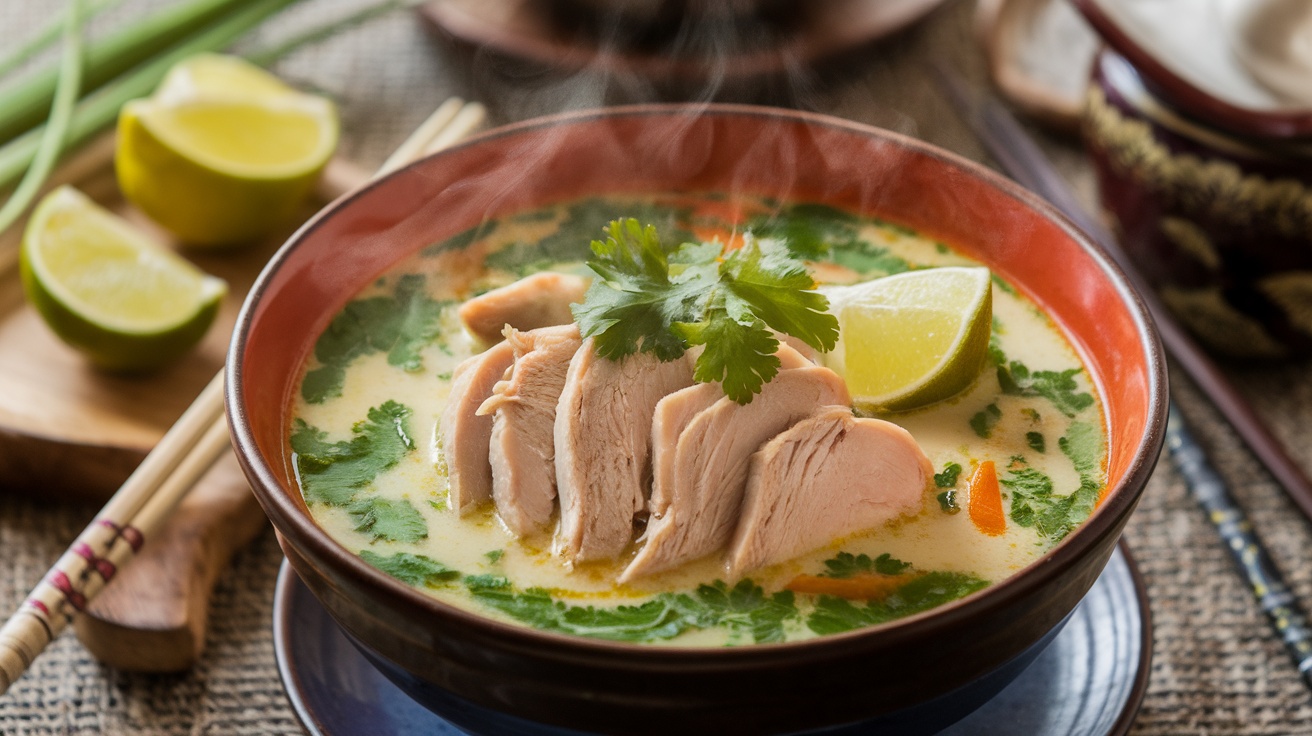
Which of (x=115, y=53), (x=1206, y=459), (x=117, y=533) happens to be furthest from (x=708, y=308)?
(x=115, y=53)

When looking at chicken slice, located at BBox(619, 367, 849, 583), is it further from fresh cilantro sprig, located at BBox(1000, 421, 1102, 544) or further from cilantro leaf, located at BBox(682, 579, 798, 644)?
fresh cilantro sprig, located at BBox(1000, 421, 1102, 544)

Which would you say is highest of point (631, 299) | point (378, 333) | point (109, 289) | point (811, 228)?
point (631, 299)

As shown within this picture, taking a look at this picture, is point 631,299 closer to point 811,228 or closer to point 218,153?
point 811,228

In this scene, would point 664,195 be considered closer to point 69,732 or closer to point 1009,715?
point 1009,715

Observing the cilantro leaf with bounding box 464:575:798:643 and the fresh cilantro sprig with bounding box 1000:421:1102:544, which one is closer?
the cilantro leaf with bounding box 464:575:798:643

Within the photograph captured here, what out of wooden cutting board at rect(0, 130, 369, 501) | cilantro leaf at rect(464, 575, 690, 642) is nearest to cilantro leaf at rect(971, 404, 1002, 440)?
cilantro leaf at rect(464, 575, 690, 642)

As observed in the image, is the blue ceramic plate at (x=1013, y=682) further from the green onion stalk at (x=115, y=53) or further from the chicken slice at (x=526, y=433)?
the green onion stalk at (x=115, y=53)

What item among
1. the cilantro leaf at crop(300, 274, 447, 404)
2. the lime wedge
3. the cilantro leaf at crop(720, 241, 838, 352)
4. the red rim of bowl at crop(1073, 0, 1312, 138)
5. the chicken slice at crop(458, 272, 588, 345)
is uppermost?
the cilantro leaf at crop(720, 241, 838, 352)
